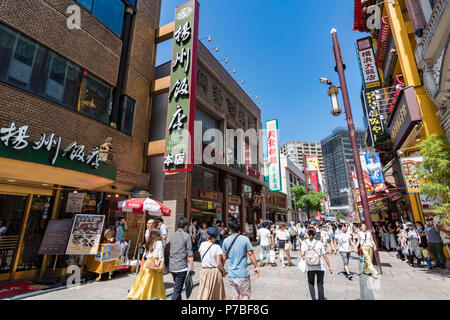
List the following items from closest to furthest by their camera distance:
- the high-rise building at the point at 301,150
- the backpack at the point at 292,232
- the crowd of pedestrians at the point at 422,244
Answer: the crowd of pedestrians at the point at 422,244 < the backpack at the point at 292,232 < the high-rise building at the point at 301,150

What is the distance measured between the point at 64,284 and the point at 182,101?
343 inches

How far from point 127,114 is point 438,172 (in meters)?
13.4

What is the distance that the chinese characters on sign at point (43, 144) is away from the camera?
235 inches

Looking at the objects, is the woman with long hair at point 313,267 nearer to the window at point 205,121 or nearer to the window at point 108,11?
the window at point 205,121

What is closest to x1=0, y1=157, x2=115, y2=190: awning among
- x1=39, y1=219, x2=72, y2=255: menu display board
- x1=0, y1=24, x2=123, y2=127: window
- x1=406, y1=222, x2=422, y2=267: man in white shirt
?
x1=39, y1=219, x2=72, y2=255: menu display board

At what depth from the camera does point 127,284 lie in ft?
24.0

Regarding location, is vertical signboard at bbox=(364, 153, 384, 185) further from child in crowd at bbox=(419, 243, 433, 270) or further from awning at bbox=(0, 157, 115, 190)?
awning at bbox=(0, 157, 115, 190)

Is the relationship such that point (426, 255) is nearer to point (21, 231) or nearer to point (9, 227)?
point (21, 231)

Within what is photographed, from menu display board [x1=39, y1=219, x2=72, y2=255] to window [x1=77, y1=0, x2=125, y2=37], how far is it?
930 cm

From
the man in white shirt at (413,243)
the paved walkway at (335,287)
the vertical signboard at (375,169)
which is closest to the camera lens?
the paved walkway at (335,287)

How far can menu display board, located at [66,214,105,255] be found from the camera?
752cm

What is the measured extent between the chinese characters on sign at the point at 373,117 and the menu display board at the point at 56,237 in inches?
725

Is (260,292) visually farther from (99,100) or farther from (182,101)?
(99,100)

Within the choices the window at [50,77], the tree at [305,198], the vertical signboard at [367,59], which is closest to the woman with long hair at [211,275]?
the window at [50,77]
